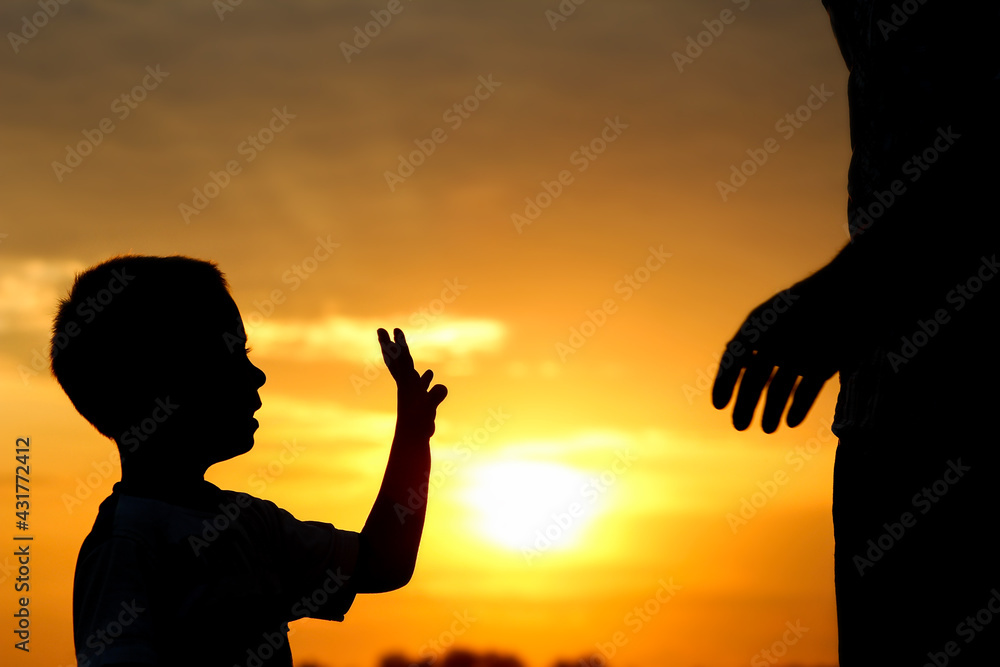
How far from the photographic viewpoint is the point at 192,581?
2.24 meters

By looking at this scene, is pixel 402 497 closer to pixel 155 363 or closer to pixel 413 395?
pixel 413 395

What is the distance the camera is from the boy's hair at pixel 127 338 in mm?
2357

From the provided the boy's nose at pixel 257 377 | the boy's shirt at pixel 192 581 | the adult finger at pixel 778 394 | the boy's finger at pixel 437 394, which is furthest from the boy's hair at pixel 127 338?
the adult finger at pixel 778 394

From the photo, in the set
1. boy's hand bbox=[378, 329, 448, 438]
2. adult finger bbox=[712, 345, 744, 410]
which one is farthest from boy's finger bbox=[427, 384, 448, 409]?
adult finger bbox=[712, 345, 744, 410]

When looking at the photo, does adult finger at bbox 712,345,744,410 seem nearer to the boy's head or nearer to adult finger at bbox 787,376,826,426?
adult finger at bbox 787,376,826,426

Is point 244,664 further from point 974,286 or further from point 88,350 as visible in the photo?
point 974,286

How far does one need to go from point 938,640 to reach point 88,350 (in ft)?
6.89

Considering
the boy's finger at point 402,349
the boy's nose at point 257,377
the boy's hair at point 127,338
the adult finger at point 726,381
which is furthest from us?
the boy's finger at point 402,349

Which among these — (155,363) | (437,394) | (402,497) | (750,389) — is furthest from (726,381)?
(155,363)

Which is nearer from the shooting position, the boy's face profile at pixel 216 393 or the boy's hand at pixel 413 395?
the boy's face profile at pixel 216 393

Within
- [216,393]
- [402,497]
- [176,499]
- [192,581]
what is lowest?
[192,581]

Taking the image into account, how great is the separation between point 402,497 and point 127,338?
3.01 feet

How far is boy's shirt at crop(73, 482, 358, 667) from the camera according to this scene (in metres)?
2.05

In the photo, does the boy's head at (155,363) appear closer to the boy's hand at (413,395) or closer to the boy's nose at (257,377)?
the boy's nose at (257,377)
